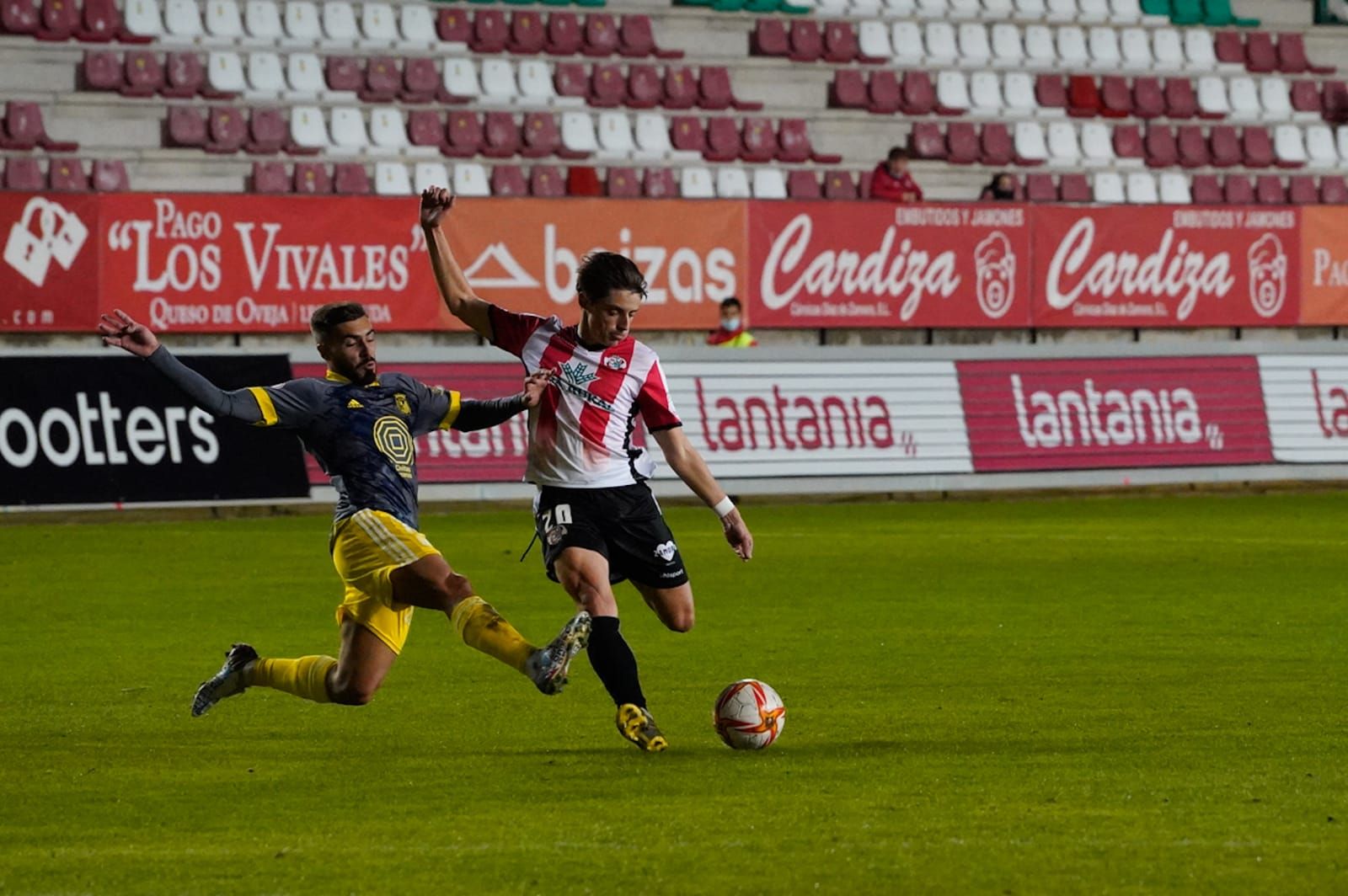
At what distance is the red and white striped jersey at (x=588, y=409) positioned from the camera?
7977 mm

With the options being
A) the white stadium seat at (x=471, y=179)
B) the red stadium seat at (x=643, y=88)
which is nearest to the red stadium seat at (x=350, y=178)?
the white stadium seat at (x=471, y=179)

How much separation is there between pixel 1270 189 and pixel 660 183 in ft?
29.7

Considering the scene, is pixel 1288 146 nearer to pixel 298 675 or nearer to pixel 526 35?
pixel 526 35

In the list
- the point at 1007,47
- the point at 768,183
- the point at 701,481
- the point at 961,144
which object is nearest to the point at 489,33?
the point at 768,183

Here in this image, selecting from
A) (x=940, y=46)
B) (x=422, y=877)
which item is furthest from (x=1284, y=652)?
(x=940, y=46)

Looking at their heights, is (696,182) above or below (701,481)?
below

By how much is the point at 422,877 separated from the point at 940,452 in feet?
55.7

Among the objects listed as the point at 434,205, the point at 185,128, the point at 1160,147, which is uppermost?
the point at 434,205

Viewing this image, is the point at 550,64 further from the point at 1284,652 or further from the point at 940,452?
the point at 1284,652

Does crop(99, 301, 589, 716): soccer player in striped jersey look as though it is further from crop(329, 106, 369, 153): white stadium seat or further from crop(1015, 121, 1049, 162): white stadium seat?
crop(1015, 121, 1049, 162): white stadium seat

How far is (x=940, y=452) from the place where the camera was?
22.1 meters

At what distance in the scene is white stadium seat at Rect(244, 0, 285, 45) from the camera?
2541 centimetres

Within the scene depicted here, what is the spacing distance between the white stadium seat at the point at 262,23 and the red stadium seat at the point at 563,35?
131 inches

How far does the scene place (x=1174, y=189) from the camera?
28.7 metres
